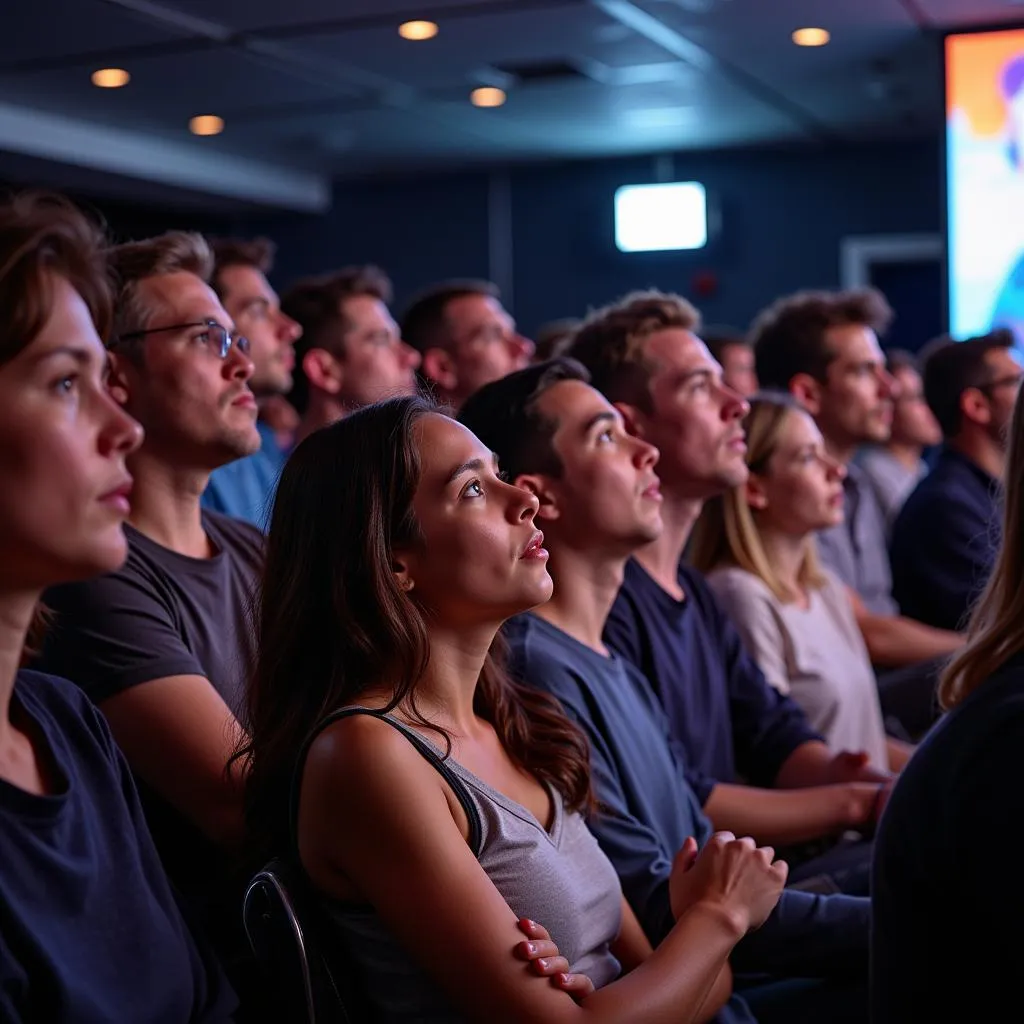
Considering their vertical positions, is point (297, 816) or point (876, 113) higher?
point (876, 113)

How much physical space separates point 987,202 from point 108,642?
169 inches

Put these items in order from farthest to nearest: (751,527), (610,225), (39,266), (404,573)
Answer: (610,225)
(751,527)
(404,573)
(39,266)

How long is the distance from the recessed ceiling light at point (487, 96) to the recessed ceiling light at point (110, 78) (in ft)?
5.17

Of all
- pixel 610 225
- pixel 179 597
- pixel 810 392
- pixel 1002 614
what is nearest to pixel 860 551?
pixel 810 392

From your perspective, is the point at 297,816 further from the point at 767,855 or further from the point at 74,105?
the point at 74,105

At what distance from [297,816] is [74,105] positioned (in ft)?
20.1

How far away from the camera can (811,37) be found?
5805 millimetres

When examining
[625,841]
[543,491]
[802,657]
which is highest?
[543,491]

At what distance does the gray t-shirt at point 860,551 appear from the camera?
4.07 m

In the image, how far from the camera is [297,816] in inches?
57.5

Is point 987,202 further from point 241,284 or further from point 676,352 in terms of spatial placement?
point 241,284

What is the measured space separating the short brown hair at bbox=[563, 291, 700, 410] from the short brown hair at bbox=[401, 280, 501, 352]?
1056 millimetres

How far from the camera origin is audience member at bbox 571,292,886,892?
230cm

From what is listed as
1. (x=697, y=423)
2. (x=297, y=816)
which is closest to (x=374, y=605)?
(x=297, y=816)
